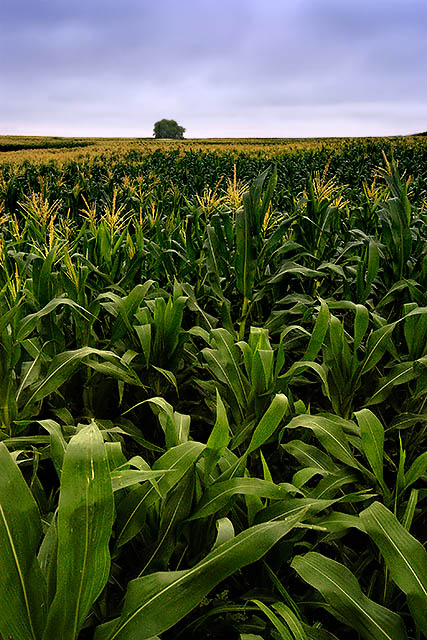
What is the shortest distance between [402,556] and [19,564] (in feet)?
2.23

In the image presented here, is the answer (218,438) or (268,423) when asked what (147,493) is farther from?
(268,423)

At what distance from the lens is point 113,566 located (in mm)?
1154

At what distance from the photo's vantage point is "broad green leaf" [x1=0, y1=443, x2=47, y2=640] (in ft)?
2.33

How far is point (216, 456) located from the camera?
43.4 inches

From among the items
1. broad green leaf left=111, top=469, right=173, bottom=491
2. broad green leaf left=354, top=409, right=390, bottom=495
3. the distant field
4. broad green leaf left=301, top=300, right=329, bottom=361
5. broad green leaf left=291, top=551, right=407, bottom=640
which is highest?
the distant field

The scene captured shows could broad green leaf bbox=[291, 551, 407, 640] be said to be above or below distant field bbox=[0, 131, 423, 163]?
below

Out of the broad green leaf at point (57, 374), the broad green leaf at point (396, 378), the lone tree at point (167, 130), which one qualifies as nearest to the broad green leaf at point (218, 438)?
the broad green leaf at point (57, 374)

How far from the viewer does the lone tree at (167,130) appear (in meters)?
74.5

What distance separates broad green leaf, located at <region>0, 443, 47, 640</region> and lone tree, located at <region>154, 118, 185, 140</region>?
7840cm

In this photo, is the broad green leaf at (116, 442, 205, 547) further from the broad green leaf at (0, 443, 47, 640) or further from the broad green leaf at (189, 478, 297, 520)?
the broad green leaf at (0, 443, 47, 640)

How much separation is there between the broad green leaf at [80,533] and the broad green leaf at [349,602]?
1.38 ft

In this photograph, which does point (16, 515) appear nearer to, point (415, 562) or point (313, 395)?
point (415, 562)

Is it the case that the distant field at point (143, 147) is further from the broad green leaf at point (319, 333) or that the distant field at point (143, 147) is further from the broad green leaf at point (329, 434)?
the broad green leaf at point (329, 434)

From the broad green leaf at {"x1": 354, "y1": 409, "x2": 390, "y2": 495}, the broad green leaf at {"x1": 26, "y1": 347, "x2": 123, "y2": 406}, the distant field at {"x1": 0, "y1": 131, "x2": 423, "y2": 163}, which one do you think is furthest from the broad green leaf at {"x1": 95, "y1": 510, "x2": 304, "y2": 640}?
the distant field at {"x1": 0, "y1": 131, "x2": 423, "y2": 163}
